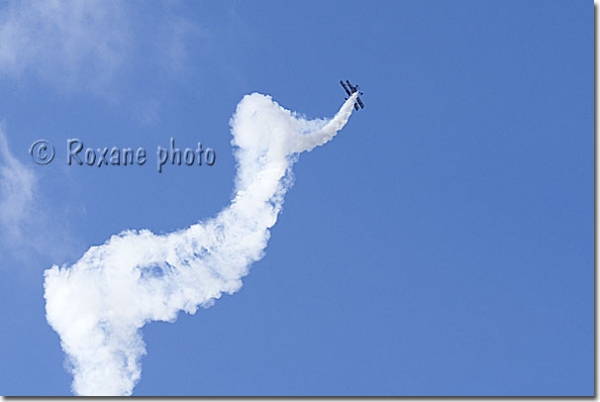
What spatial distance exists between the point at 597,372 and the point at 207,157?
46.2 metres

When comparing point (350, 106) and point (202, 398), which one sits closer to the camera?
point (202, 398)

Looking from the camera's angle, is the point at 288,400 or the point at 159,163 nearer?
the point at 288,400

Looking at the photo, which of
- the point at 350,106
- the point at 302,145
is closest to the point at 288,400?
the point at 302,145

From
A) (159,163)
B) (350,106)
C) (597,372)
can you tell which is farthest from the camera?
(350,106)

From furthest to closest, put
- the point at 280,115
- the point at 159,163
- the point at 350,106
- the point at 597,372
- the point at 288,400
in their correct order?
the point at 350,106, the point at 280,115, the point at 159,163, the point at 597,372, the point at 288,400

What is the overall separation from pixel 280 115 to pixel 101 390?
3827 centimetres

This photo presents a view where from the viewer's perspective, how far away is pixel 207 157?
8569cm

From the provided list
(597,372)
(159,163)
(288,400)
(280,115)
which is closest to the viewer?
(288,400)

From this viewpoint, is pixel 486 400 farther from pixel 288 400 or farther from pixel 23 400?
pixel 23 400

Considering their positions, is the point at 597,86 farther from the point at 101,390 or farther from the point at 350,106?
the point at 101,390

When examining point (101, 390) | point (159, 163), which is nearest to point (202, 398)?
point (101, 390)

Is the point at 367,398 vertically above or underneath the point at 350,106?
underneath

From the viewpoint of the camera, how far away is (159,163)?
3322 inches

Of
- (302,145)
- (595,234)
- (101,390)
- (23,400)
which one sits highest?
(302,145)
